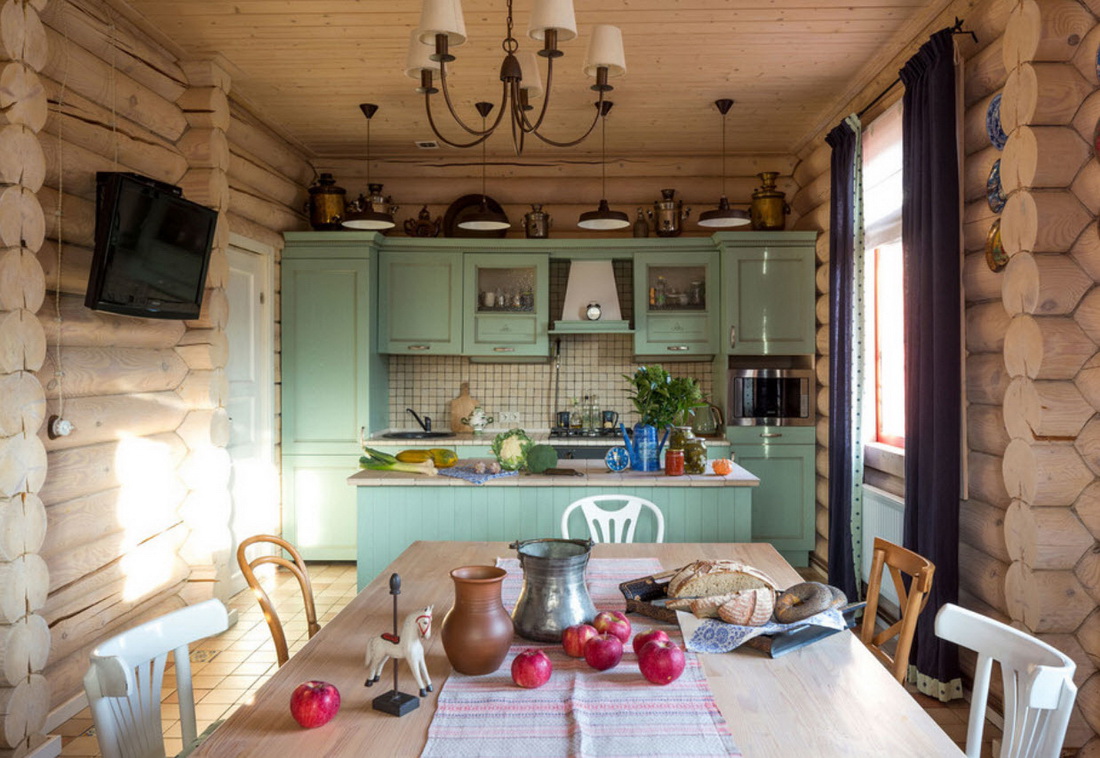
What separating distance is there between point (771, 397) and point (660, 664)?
13.9 feet

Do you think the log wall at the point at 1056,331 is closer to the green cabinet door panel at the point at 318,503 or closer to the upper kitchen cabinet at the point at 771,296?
the upper kitchen cabinet at the point at 771,296

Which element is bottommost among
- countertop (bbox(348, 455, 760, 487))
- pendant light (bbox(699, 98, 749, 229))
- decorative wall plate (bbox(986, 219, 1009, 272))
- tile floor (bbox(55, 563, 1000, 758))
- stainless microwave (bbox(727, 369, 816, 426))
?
tile floor (bbox(55, 563, 1000, 758))

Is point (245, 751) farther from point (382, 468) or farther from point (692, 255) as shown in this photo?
point (692, 255)

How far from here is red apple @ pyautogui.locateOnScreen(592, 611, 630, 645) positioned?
177 cm

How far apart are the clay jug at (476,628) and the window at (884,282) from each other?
3329 millimetres

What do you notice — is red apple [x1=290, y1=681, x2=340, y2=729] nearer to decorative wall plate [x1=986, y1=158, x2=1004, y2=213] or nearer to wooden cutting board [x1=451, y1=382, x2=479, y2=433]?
decorative wall plate [x1=986, y1=158, x2=1004, y2=213]

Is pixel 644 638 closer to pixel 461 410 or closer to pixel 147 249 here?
pixel 147 249

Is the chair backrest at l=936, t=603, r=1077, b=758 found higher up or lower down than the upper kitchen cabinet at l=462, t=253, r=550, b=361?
lower down

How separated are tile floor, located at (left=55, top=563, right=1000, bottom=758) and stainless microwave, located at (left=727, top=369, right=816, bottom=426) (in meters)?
2.39

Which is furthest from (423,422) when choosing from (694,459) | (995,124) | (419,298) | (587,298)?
(995,124)

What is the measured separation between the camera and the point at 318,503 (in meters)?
5.67

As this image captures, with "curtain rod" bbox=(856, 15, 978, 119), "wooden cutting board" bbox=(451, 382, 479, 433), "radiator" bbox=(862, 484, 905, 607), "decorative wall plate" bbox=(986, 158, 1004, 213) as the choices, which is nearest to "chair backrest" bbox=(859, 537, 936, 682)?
"decorative wall plate" bbox=(986, 158, 1004, 213)

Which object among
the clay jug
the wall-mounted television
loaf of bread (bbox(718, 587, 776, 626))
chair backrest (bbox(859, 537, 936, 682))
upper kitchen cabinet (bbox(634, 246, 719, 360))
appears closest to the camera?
the clay jug

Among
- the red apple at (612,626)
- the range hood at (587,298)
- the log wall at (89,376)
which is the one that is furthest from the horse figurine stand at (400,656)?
the range hood at (587,298)
